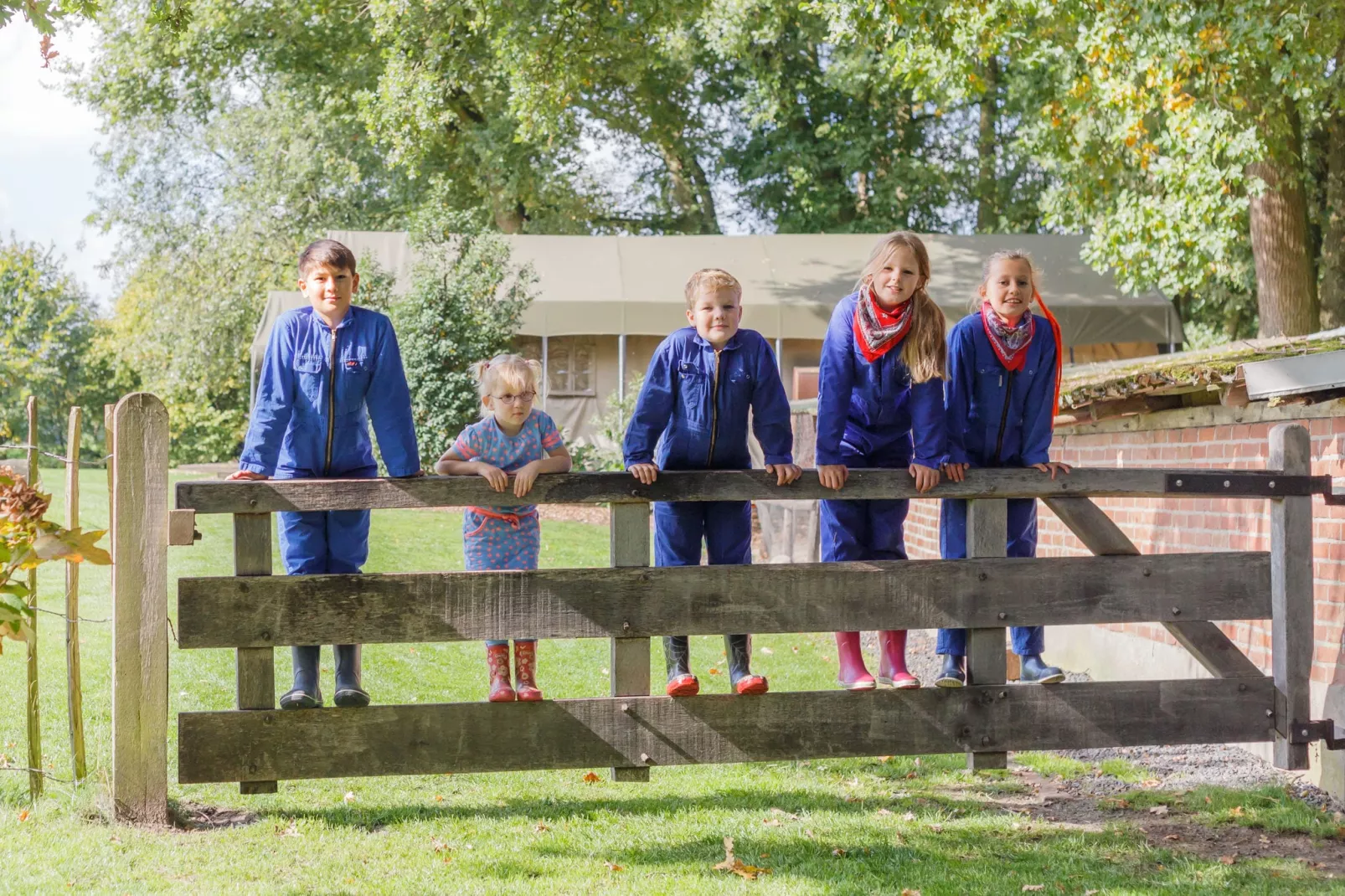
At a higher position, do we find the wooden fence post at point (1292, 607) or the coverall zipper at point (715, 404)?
the coverall zipper at point (715, 404)

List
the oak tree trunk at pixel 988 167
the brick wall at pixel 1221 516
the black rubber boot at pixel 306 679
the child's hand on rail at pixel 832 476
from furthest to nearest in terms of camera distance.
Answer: the oak tree trunk at pixel 988 167 → the brick wall at pixel 1221 516 → the black rubber boot at pixel 306 679 → the child's hand on rail at pixel 832 476

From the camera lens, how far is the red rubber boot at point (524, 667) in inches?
195

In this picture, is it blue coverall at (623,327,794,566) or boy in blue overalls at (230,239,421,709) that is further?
blue coverall at (623,327,794,566)

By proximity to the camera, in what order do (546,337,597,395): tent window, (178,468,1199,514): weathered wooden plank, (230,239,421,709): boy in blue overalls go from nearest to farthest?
(178,468,1199,514): weathered wooden plank < (230,239,421,709): boy in blue overalls < (546,337,597,395): tent window

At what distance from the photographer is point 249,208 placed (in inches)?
1090

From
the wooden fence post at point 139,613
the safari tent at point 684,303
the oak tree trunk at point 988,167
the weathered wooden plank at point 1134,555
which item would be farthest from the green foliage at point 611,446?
the wooden fence post at point 139,613

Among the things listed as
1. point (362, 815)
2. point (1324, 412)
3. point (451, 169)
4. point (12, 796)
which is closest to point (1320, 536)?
point (1324, 412)

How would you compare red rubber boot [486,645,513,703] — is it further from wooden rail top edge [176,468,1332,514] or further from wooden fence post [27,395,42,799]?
wooden fence post [27,395,42,799]

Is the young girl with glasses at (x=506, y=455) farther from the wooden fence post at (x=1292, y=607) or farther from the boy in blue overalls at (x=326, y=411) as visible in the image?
the wooden fence post at (x=1292, y=607)

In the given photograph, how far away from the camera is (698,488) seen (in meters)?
4.71

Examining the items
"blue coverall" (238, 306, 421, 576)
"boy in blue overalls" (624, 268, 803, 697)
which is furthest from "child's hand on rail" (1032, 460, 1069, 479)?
"blue coverall" (238, 306, 421, 576)

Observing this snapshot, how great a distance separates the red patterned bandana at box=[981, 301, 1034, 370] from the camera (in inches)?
209

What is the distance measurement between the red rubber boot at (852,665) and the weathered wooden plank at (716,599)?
37 cm

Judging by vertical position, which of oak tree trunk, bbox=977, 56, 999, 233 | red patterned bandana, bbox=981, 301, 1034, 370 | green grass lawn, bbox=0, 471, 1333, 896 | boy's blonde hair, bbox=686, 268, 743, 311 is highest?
oak tree trunk, bbox=977, 56, 999, 233
